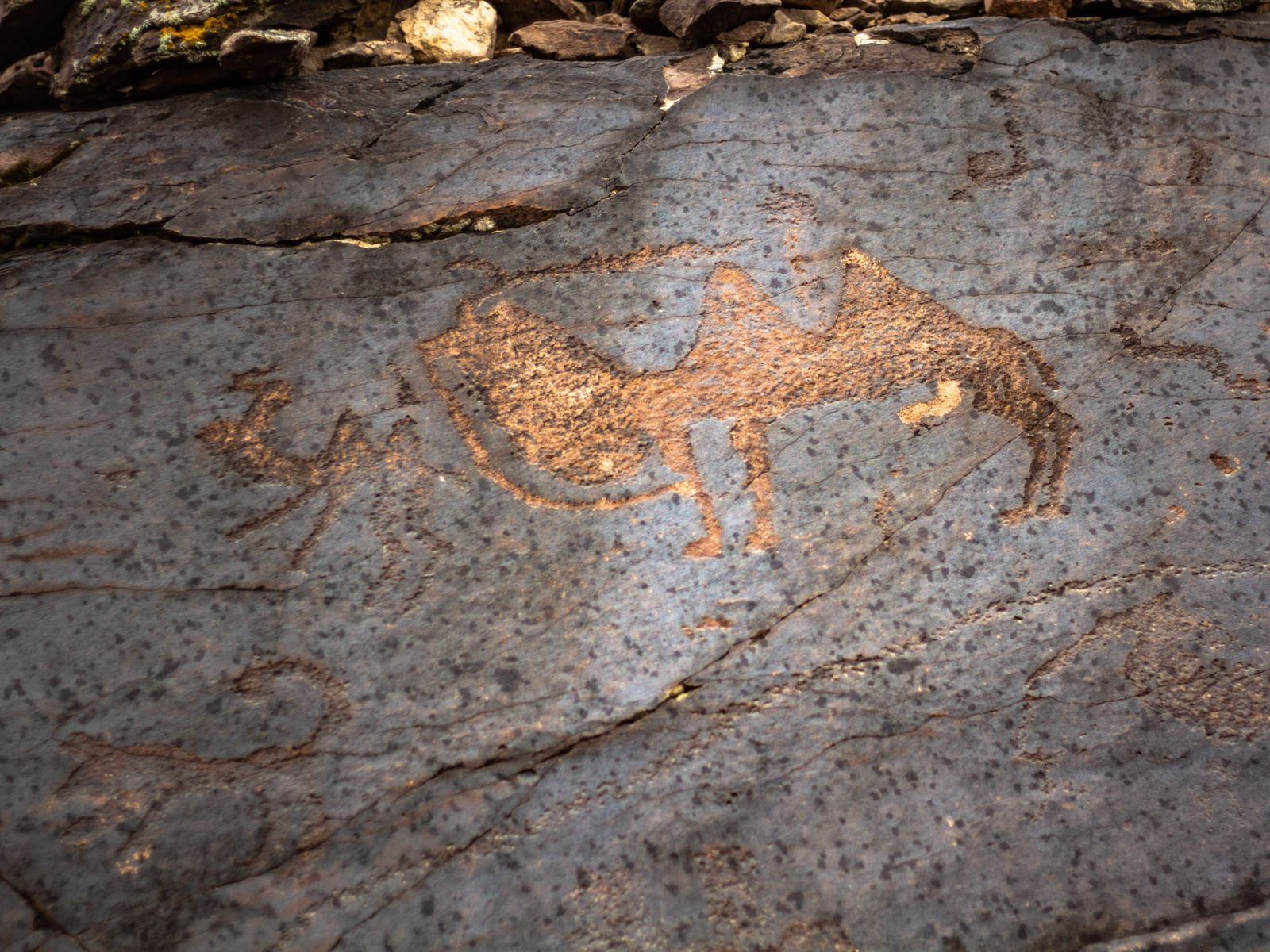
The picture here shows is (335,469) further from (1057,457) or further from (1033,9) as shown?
(1033,9)

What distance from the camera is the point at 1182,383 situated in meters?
1.94

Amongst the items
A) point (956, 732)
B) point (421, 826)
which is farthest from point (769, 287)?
point (421, 826)

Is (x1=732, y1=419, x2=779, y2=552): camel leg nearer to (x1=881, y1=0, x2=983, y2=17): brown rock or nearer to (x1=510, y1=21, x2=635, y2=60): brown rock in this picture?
Result: (x1=510, y1=21, x2=635, y2=60): brown rock

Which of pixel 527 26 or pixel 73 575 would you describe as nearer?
pixel 73 575

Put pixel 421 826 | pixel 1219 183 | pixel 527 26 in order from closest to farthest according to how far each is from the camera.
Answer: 1. pixel 421 826
2. pixel 1219 183
3. pixel 527 26

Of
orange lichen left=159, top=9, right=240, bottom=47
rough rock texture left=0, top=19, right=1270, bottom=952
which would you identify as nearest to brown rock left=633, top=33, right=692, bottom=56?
→ rough rock texture left=0, top=19, right=1270, bottom=952

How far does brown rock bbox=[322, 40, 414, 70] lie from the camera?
7.07ft

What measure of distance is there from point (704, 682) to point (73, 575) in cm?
120

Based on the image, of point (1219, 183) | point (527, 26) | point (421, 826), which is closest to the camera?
point (421, 826)

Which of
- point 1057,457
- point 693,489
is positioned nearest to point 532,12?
point 693,489

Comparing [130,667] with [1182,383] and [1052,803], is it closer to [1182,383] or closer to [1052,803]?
[1052,803]

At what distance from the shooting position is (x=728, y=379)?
1.92 metres

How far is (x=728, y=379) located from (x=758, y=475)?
209 mm

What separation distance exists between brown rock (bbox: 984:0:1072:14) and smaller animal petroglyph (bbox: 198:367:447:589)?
65.6 inches
